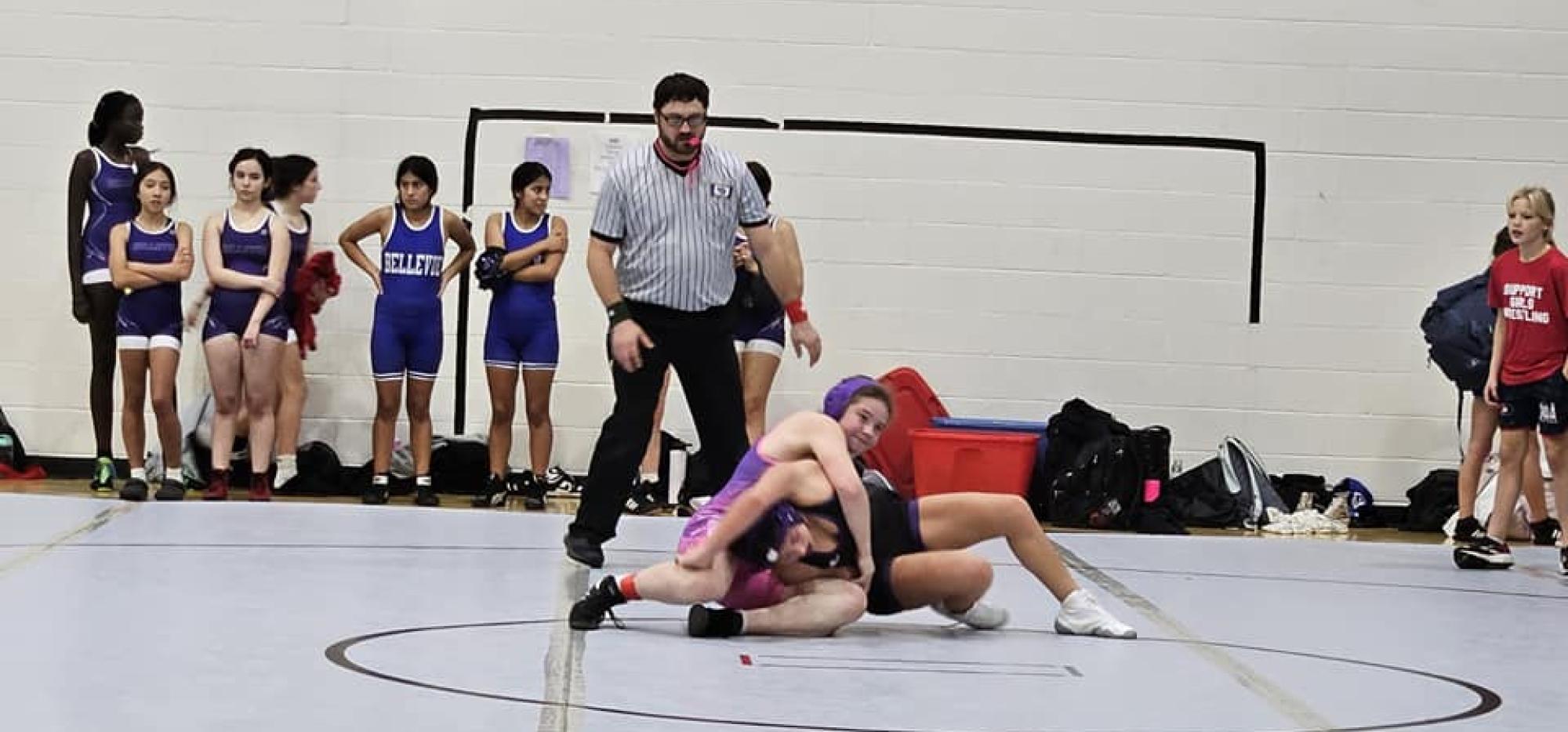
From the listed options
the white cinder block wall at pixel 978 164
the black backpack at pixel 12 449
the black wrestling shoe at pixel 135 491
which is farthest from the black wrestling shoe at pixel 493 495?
the black backpack at pixel 12 449

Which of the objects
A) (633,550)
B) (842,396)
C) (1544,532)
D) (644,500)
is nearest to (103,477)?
(644,500)

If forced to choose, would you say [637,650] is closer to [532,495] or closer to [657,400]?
[657,400]

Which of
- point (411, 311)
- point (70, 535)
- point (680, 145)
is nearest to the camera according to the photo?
point (680, 145)

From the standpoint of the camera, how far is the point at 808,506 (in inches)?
221

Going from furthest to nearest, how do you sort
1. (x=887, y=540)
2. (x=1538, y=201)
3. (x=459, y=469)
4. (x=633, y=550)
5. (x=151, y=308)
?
(x=459, y=469) < (x=151, y=308) < (x=1538, y=201) < (x=633, y=550) < (x=887, y=540)

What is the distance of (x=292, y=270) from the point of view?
10.6 m

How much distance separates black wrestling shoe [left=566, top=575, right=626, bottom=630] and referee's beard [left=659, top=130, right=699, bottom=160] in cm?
167

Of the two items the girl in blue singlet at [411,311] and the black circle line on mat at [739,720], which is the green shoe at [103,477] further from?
the black circle line on mat at [739,720]

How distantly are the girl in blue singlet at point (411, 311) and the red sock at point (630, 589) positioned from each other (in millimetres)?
4819

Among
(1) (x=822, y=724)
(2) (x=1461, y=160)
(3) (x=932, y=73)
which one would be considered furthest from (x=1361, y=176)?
(1) (x=822, y=724)

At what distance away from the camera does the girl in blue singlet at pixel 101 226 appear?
33.4 feet

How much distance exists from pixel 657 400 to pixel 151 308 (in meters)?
4.08

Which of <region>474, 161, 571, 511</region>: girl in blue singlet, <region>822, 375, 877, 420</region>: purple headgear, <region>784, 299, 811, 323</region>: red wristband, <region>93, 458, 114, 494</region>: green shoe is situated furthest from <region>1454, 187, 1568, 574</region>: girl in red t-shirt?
<region>93, 458, 114, 494</region>: green shoe

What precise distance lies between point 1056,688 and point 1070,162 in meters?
6.89
